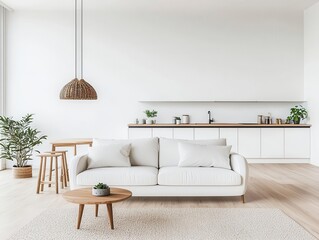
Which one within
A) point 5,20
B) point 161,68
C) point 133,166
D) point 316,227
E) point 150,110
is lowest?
point 316,227

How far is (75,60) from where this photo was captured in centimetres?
818

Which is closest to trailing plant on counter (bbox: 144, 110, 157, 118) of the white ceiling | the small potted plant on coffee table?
the white ceiling

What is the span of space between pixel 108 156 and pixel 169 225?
1.58 meters

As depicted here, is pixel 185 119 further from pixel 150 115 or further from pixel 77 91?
pixel 77 91

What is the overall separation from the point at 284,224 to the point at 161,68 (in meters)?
5.34

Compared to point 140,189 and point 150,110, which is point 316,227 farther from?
point 150,110

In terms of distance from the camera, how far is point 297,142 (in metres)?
8.19

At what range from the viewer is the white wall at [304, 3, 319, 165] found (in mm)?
7871

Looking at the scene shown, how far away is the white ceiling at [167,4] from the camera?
756cm

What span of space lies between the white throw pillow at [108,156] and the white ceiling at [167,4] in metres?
3.77

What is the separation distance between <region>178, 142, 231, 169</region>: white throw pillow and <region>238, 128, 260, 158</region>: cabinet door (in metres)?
3.20

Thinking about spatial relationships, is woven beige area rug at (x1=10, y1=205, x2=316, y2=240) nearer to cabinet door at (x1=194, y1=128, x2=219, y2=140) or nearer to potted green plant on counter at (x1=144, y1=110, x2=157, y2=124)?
cabinet door at (x1=194, y1=128, x2=219, y2=140)

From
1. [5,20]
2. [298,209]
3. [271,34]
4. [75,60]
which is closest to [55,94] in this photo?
[75,60]

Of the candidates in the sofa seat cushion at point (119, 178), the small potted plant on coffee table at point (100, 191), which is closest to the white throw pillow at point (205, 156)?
the sofa seat cushion at point (119, 178)
